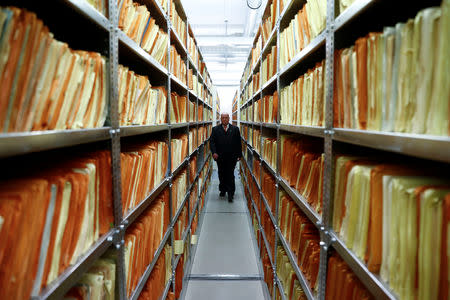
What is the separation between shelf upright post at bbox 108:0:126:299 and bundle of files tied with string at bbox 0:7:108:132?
0.46 feet

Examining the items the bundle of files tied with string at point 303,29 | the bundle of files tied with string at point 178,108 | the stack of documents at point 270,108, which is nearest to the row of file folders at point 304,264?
the stack of documents at point 270,108

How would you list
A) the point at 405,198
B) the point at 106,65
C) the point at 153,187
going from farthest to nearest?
the point at 153,187
the point at 106,65
the point at 405,198

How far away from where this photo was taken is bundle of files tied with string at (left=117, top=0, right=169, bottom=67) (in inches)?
49.4

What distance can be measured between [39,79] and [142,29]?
93 centimetres

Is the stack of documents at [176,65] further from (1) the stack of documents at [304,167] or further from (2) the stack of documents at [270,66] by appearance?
(1) the stack of documents at [304,167]

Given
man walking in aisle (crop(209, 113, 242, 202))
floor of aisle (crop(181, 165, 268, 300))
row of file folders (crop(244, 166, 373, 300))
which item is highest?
man walking in aisle (crop(209, 113, 242, 202))

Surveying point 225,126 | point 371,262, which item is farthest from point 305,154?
point 225,126

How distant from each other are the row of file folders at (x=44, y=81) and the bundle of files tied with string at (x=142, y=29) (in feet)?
1.01

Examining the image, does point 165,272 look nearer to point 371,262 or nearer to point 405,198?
point 371,262


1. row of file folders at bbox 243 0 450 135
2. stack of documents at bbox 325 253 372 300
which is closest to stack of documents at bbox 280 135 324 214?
stack of documents at bbox 325 253 372 300

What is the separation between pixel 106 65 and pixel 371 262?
1.04 meters

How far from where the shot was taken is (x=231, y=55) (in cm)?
838

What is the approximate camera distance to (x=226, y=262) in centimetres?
320

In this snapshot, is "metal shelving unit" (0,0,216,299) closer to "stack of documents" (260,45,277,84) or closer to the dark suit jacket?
"stack of documents" (260,45,277,84)
